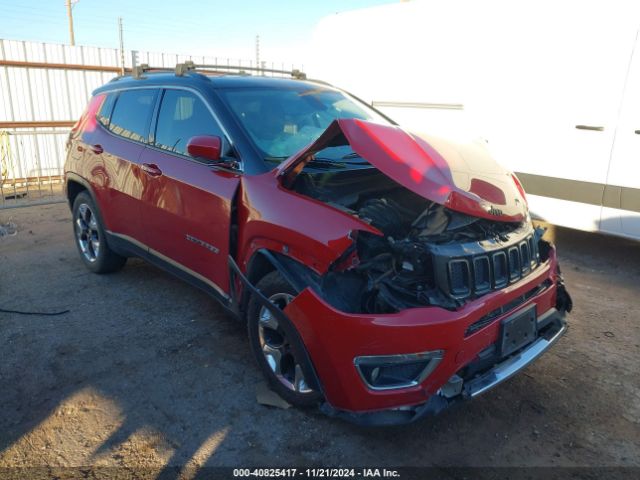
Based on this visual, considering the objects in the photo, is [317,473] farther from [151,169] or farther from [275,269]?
[151,169]

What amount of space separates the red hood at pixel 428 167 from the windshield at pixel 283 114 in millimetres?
445

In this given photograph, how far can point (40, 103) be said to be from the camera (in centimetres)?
1078

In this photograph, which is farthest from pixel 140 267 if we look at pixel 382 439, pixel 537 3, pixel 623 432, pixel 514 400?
pixel 537 3

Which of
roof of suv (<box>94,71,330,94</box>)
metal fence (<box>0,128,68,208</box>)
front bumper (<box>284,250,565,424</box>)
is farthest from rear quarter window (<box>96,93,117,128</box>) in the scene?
metal fence (<box>0,128,68,208</box>)

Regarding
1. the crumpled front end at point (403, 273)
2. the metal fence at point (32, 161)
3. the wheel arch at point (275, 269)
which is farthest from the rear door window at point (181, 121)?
the metal fence at point (32, 161)

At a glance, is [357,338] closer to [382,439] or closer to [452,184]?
[382,439]

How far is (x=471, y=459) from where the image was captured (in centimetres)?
273

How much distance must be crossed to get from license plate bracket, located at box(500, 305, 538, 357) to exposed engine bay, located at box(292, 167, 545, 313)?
0.20m

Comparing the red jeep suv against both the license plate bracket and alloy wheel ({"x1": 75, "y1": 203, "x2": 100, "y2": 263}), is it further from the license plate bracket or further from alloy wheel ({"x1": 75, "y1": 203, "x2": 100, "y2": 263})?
alloy wheel ({"x1": 75, "y1": 203, "x2": 100, "y2": 263})

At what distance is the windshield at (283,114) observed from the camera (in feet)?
11.8

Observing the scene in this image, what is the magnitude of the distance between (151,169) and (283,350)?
1902mm

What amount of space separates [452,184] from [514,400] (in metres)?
1.41

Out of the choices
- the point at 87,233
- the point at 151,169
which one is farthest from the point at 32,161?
the point at 151,169

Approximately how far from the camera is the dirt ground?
2.79 meters
